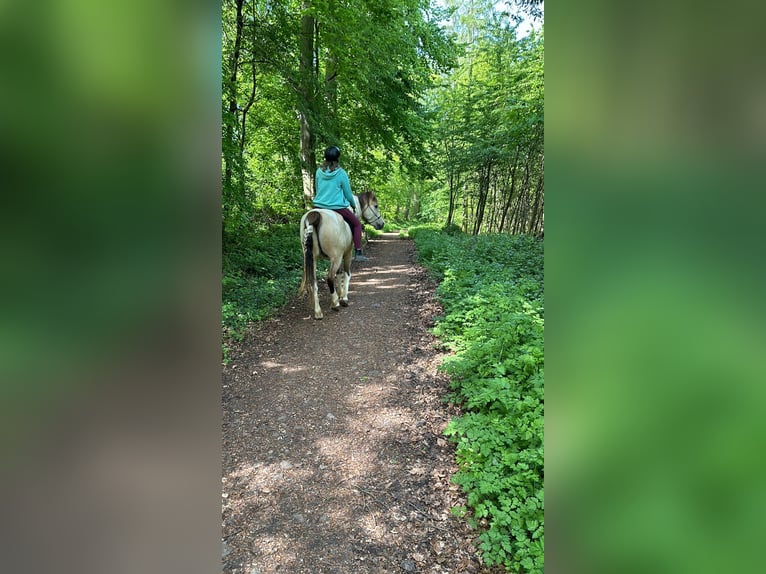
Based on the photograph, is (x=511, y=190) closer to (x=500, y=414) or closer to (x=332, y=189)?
(x=332, y=189)

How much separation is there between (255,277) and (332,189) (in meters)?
2.84

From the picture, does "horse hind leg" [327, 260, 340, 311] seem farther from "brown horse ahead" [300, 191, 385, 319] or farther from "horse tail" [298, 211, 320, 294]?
"horse tail" [298, 211, 320, 294]

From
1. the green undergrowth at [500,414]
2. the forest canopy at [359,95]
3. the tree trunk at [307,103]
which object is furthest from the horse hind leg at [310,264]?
the tree trunk at [307,103]

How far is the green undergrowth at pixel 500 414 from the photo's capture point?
2090 mm

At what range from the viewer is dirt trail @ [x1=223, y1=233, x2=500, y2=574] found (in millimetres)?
2180

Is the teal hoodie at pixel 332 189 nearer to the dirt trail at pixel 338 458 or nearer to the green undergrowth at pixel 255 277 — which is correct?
the green undergrowth at pixel 255 277

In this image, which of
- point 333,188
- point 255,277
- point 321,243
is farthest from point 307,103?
point 321,243

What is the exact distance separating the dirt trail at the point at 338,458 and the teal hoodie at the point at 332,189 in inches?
85.5

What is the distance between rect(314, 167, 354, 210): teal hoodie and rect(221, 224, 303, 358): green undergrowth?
1.90 meters

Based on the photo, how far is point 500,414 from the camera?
3057 millimetres
